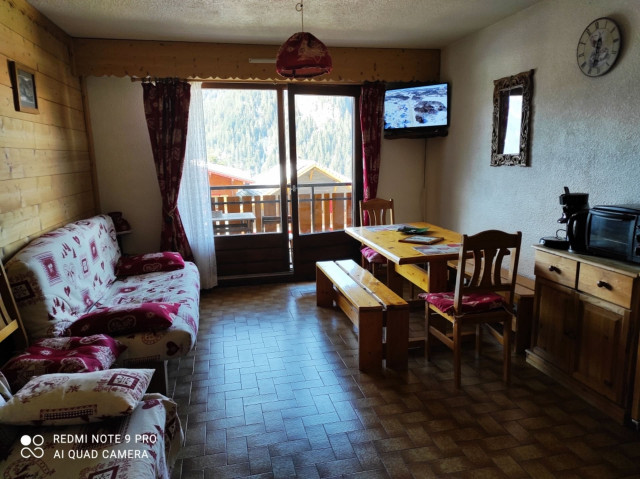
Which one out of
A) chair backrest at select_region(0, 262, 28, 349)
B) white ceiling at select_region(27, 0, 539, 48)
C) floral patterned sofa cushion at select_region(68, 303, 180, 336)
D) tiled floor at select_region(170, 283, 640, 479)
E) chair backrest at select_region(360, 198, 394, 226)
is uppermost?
white ceiling at select_region(27, 0, 539, 48)

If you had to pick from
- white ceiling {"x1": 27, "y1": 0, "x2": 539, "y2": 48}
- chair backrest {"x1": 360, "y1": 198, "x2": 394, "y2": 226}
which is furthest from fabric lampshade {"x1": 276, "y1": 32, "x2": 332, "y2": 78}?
chair backrest {"x1": 360, "y1": 198, "x2": 394, "y2": 226}

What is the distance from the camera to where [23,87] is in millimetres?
2789

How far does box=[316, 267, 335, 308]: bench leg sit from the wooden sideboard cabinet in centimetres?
179

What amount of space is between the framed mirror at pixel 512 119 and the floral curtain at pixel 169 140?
2916mm

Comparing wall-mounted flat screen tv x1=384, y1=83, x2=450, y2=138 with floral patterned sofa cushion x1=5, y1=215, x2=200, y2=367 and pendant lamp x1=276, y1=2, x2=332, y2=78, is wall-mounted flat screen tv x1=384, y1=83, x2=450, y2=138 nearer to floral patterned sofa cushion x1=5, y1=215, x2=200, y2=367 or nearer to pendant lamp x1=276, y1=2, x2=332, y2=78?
pendant lamp x1=276, y1=2, x2=332, y2=78

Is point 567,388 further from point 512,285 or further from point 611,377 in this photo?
point 512,285

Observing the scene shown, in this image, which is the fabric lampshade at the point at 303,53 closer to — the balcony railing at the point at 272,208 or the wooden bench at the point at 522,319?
the wooden bench at the point at 522,319

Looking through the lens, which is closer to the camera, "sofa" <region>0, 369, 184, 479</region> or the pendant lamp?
"sofa" <region>0, 369, 184, 479</region>

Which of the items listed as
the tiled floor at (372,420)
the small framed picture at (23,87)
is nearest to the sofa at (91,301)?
the tiled floor at (372,420)

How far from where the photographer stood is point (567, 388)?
2543mm

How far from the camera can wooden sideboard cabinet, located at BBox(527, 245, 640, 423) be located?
84.6 inches

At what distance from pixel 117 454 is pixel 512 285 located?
225 centimetres

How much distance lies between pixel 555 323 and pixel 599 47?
179 cm

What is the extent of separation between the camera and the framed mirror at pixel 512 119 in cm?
338
